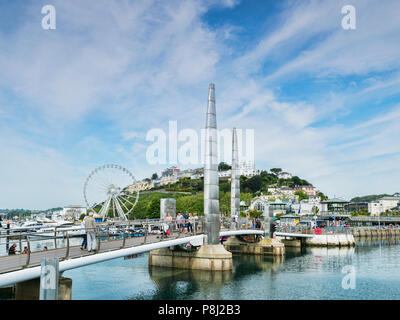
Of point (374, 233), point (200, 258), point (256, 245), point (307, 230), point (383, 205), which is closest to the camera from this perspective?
point (200, 258)

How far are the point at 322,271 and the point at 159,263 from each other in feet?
49.8

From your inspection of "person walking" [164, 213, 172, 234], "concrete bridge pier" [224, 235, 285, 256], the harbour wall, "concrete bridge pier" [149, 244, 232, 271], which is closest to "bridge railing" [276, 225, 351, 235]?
"concrete bridge pier" [224, 235, 285, 256]

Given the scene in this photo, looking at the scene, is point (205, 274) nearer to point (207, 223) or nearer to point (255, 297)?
point (207, 223)

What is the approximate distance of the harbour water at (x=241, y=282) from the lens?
78.1 feet

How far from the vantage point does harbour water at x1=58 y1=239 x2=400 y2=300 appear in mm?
23812

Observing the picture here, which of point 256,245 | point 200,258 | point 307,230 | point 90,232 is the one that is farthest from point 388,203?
point 90,232

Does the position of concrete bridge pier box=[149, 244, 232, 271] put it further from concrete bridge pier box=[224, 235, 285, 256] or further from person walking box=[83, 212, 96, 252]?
concrete bridge pier box=[224, 235, 285, 256]

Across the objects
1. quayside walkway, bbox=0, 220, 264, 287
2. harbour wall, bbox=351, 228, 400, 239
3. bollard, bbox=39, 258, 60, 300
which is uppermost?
bollard, bbox=39, 258, 60, 300

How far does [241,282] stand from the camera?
28531 mm

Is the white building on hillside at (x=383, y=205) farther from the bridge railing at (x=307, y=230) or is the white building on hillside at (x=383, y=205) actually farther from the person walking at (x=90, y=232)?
the person walking at (x=90, y=232)

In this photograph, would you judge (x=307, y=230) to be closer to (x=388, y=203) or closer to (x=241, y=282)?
(x=241, y=282)

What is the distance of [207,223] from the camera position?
3156 centimetres

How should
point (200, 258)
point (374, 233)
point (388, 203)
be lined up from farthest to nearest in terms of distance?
point (388, 203) < point (374, 233) < point (200, 258)
